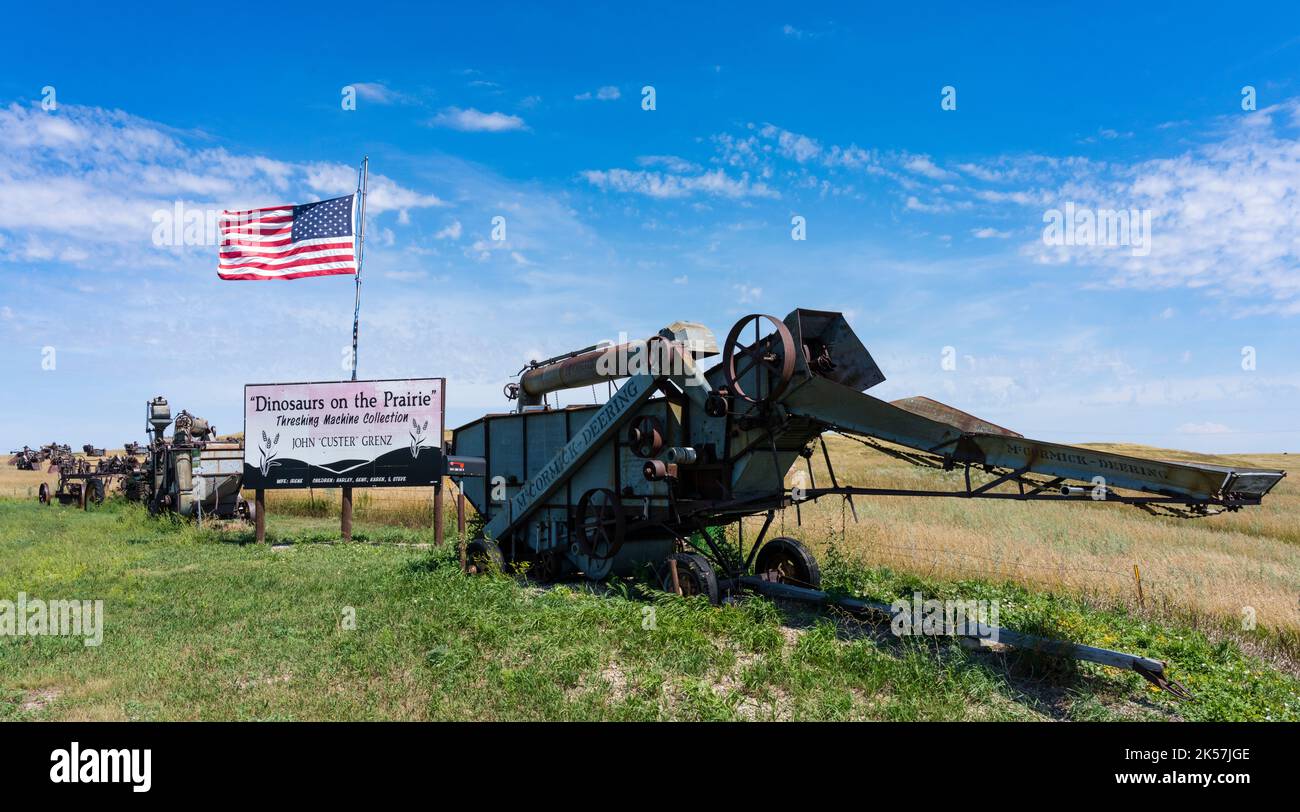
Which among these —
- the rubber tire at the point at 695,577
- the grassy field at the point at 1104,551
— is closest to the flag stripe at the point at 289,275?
the grassy field at the point at 1104,551

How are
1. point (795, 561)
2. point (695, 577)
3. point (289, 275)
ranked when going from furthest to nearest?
point (289, 275) → point (795, 561) → point (695, 577)

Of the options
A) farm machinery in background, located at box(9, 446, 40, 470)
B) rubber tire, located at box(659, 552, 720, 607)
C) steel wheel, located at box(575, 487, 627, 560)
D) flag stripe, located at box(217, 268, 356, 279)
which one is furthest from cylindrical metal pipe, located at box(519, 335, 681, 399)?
farm machinery in background, located at box(9, 446, 40, 470)

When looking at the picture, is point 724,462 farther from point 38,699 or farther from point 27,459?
point 27,459

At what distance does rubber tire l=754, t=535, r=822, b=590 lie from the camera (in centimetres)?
1094

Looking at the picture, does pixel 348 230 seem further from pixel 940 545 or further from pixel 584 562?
pixel 940 545

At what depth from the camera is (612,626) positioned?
8.95 meters

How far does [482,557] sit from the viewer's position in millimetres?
13539

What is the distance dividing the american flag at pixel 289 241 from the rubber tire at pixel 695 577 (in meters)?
14.4

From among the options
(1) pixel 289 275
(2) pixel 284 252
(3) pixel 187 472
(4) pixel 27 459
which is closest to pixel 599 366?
(1) pixel 289 275

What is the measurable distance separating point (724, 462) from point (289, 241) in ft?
50.6

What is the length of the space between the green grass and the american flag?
10439 mm

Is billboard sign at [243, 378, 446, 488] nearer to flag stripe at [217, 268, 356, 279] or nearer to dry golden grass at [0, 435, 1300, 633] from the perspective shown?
flag stripe at [217, 268, 356, 279]

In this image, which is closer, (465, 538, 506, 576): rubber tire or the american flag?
(465, 538, 506, 576): rubber tire

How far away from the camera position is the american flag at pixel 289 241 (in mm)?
20109
